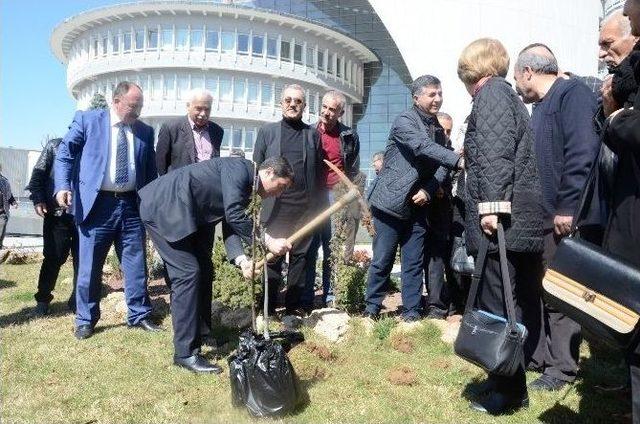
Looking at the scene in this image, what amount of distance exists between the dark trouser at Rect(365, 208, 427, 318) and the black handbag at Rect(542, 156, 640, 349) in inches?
105

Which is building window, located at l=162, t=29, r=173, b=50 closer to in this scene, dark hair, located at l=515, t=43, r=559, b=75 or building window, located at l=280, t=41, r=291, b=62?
building window, located at l=280, t=41, r=291, b=62

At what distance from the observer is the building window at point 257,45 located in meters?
46.7

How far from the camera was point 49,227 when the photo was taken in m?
6.51

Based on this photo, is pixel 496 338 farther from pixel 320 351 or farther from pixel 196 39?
pixel 196 39

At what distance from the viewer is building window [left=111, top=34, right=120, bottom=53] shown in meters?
48.0

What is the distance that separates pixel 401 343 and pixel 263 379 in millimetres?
1825

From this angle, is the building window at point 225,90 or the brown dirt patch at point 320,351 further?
the building window at point 225,90

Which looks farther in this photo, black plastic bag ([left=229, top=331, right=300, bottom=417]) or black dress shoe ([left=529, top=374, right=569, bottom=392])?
black dress shoe ([left=529, top=374, right=569, bottom=392])

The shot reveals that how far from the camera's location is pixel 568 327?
3.99 meters

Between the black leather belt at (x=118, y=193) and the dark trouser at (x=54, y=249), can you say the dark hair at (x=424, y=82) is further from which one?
the dark trouser at (x=54, y=249)

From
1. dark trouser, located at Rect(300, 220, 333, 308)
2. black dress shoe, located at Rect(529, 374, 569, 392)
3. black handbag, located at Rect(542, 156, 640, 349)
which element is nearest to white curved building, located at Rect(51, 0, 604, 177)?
dark trouser, located at Rect(300, 220, 333, 308)

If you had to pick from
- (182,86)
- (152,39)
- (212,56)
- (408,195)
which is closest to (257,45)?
(212,56)

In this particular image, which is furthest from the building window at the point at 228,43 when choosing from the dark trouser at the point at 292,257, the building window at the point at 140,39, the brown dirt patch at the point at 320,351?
the brown dirt patch at the point at 320,351

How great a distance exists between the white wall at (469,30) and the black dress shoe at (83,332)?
53002 mm
